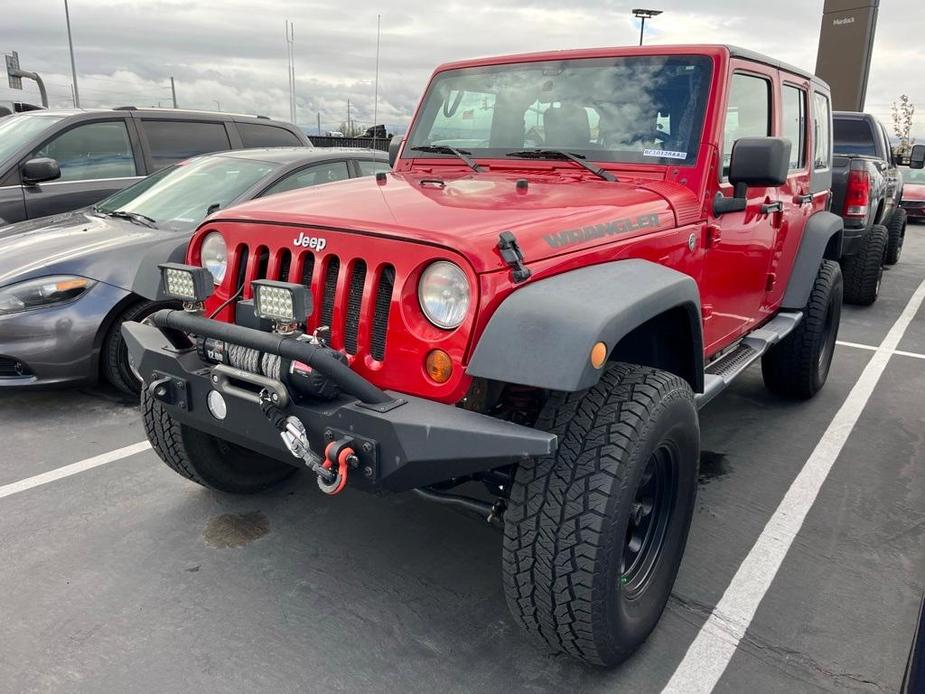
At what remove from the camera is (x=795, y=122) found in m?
4.14

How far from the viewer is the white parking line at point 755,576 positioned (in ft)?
7.64

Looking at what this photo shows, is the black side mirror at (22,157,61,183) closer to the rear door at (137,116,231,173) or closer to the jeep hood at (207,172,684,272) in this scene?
the rear door at (137,116,231,173)

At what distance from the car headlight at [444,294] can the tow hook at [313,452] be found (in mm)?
427

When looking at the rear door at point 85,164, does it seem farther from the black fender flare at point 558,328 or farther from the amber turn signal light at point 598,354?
the amber turn signal light at point 598,354

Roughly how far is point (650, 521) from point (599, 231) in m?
1.01

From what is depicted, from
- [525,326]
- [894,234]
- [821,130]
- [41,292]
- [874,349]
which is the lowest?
[874,349]

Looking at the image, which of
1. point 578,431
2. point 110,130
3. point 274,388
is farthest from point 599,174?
point 110,130

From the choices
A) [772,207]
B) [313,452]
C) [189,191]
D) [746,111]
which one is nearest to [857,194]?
[772,207]

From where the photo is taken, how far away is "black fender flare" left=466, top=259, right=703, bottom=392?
1.90 meters

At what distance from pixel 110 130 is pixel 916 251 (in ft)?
39.0

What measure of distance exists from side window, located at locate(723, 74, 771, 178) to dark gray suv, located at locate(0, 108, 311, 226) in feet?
16.0

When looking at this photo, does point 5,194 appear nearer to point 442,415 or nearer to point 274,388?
point 274,388

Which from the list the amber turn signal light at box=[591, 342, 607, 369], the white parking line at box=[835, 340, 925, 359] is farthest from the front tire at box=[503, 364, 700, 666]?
the white parking line at box=[835, 340, 925, 359]

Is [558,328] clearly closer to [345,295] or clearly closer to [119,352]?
[345,295]
